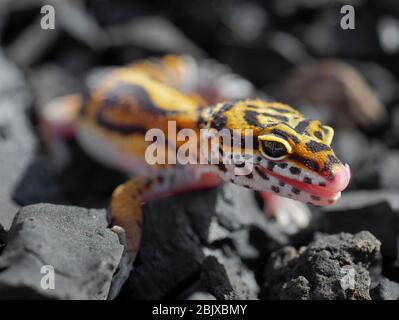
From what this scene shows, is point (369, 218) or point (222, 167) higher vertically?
point (222, 167)

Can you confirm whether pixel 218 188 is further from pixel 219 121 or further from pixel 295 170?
pixel 295 170

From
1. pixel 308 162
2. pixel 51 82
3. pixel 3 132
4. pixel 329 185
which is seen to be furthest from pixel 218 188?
pixel 51 82

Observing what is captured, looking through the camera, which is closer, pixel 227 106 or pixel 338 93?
pixel 227 106

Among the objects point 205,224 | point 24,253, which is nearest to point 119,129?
point 205,224

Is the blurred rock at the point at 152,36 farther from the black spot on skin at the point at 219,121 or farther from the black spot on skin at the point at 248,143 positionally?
the black spot on skin at the point at 248,143

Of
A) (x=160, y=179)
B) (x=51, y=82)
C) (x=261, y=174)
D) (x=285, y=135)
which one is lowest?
(x=51, y=82)
